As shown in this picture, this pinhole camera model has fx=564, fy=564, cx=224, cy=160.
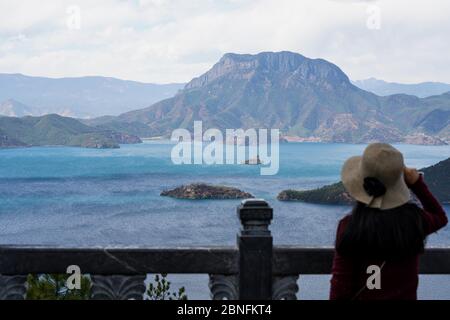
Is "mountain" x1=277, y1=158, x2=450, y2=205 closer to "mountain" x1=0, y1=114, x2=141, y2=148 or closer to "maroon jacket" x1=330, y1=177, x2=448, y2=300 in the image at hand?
"mountain" x1=0, y1=114, x2=141, y2=148

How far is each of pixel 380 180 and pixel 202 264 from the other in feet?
8.50

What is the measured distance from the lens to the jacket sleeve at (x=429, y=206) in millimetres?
3494

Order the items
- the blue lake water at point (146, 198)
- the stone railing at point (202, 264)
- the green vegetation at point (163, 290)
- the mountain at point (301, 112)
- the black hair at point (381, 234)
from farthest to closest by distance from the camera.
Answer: the mountain at point (301, 112) < the blue lake water at point (146, 198) < the green vegetation at point (163, 290) < the stone railing at point (202, 264) < the black hair at point (381, 234)

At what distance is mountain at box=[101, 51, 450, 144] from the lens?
529 feet

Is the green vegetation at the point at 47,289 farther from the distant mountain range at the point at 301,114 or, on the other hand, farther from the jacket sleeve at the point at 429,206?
the distant mountain range at the point at 301,114

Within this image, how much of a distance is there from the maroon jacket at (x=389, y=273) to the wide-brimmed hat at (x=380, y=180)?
0.17 metres

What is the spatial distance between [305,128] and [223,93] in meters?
40.7

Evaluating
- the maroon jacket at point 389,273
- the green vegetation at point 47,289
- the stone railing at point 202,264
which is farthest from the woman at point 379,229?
the green vegetation at point 47,289

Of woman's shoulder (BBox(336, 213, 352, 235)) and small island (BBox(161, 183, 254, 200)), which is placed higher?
woman's shoulder (BBox(336, 213, 352, 235))

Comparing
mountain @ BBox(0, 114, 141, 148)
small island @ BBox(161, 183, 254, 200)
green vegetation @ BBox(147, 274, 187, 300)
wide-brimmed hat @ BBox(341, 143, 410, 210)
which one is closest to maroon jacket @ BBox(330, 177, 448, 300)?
wide-brimmed hat @ BBox(341, 143, 410, 210)

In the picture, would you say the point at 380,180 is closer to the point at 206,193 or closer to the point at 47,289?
the point at 47,289

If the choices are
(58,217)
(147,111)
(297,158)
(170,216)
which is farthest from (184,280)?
(147,111)
